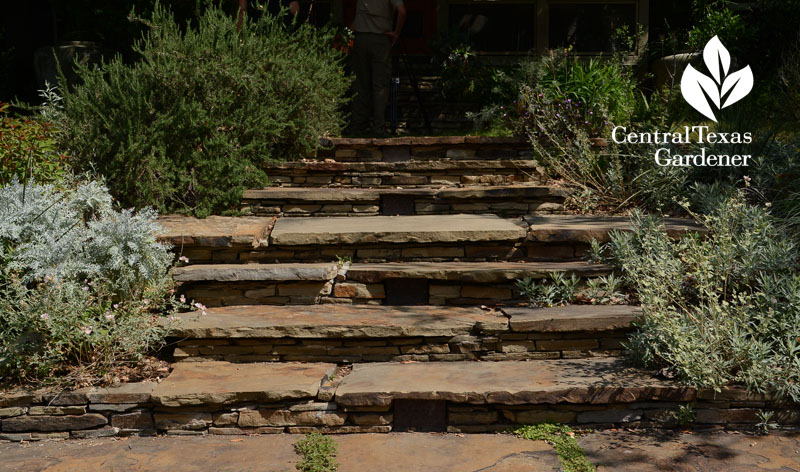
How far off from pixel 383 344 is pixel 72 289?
61.2 inches

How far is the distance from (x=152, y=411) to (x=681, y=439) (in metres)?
2.41

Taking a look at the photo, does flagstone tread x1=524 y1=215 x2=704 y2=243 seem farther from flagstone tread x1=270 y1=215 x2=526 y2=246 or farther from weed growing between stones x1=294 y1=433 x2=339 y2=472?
weed growing between stones x1=294 y1=433 x2=339 y2=472

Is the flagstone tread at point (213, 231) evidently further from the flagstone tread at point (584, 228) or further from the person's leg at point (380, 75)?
the person's leg at point (380, 75)

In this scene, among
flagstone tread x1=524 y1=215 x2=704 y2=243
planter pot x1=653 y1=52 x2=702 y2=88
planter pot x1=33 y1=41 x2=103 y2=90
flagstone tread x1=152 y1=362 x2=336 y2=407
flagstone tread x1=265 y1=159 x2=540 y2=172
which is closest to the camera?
flagstone tread x1=152 y1=362 x2=336 y2=407

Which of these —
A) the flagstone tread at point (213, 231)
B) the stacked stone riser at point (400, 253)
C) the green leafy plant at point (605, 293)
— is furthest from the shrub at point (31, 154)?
the green leafy plant at point (605, 293)

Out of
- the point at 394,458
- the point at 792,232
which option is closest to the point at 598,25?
the point at 792,232

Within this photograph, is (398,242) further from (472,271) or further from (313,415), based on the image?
(313,415)

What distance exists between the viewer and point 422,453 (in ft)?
9.63

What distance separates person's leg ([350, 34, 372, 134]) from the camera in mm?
7328

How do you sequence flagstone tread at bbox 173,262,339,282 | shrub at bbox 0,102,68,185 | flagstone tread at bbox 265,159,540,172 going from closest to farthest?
flagstone tread at bbox 173,262,339,282 → shrub at bbox 0,102,68,185 → flagstone tread at bbox 265,159,540,172

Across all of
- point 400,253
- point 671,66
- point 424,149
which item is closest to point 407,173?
point 424,149

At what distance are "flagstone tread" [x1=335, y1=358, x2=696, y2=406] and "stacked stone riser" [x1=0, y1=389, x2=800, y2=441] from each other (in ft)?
0.13

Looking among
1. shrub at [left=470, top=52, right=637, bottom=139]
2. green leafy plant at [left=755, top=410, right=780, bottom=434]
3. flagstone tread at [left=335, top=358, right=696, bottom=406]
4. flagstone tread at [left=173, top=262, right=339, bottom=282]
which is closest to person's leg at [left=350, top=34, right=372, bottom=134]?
shrub at [left=470, top=52, right=637, bottom=139]

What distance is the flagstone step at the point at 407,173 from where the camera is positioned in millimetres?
5766
